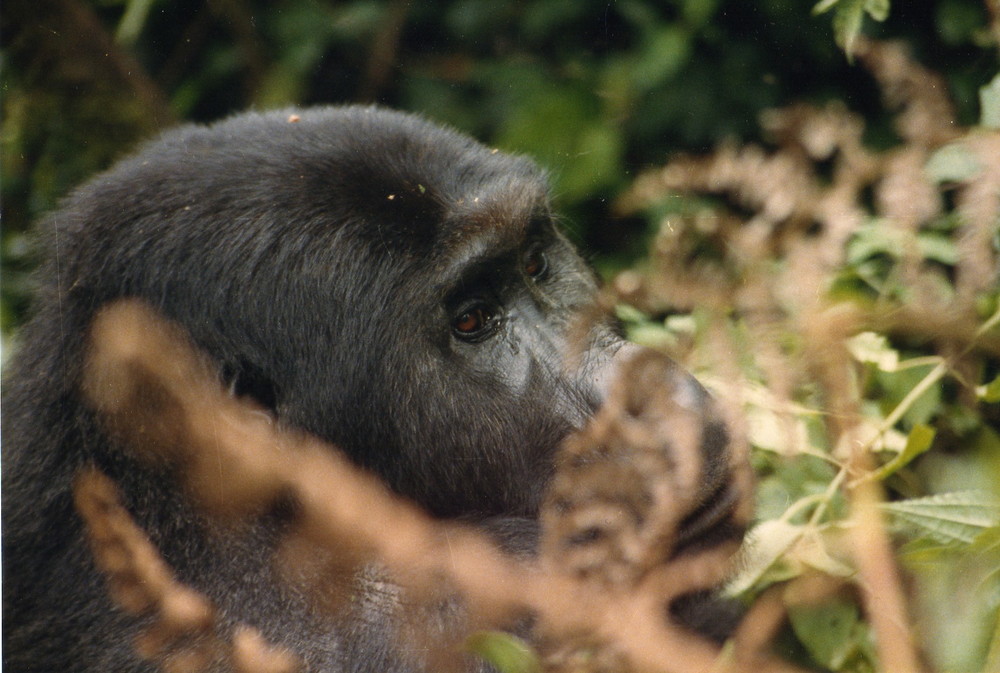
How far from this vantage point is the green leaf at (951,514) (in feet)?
7.49

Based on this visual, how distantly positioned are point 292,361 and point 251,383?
11 cm

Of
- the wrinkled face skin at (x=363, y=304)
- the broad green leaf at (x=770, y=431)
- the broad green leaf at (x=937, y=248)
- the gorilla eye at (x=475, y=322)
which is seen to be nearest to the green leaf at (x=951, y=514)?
the broad green leaf at (x=770, y=431)

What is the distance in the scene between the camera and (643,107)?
173 inches

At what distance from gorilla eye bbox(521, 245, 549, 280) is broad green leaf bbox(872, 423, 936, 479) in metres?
0.97

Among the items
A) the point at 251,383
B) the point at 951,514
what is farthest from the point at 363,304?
the point at 951,514

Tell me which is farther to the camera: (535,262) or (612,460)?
(535,262)

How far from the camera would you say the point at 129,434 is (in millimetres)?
2514

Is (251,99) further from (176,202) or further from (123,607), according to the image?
(123,607)

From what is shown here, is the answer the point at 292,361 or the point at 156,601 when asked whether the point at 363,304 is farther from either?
the point at 156,601

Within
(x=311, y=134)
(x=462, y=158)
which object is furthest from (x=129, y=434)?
(x=462, y=158)

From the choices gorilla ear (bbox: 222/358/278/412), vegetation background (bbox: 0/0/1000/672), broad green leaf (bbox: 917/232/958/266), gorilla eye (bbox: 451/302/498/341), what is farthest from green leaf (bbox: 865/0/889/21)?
gorilla ear (bbox: 222/358/278/412)

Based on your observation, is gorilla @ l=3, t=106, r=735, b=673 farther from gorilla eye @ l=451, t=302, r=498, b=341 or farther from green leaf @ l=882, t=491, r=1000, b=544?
green leaf @ l=882, t=491, r=1000, b=544

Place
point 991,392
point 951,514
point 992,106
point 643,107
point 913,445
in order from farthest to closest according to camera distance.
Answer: point 643,107 < point 992,106 < point 991,392 < point 913,445 < point 951,514

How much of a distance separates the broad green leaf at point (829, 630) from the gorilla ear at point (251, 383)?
1.30m
